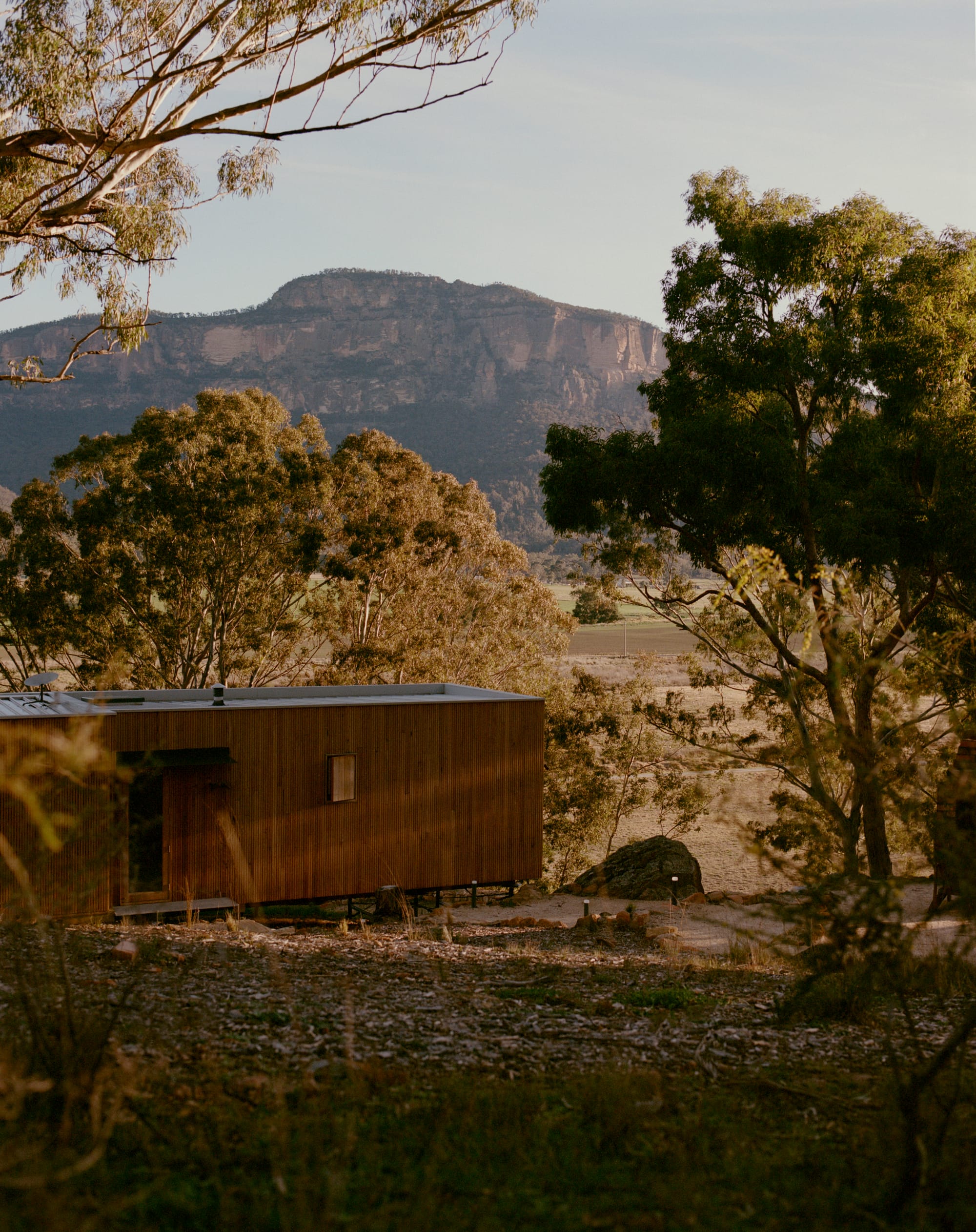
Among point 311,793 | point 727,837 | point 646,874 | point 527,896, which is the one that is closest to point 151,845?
point 311,793

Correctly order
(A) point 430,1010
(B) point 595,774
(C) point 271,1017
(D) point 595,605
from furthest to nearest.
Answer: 1. (B) point 595,774
2. (D) point 595,605
3. (A) point 430,1010
4. (C) point 271,1017

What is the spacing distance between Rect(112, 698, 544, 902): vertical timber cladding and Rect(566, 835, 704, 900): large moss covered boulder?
1.10 m

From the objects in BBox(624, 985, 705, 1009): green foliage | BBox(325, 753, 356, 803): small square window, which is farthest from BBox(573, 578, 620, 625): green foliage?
BBox(624, 985, 705, 1009): green foliage

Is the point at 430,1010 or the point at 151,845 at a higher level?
the point at 430,1010

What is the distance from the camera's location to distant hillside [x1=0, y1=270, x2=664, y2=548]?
1790 inches

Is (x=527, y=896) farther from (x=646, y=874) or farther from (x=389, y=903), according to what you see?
(x=389, y=903)

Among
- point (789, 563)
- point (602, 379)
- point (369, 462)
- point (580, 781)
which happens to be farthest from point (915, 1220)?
point (602, 379)

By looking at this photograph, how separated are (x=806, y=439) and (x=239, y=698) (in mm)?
7112

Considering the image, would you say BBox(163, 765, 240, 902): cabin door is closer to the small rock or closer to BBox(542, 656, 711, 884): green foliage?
the small rock

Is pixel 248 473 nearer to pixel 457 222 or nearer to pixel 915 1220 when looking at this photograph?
pixel 457 222

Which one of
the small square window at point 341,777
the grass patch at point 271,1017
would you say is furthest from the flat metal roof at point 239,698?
the grass patch at point 271,1017

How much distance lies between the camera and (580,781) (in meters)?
16.2

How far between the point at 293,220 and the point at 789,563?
48.7ft

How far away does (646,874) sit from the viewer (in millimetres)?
11055
